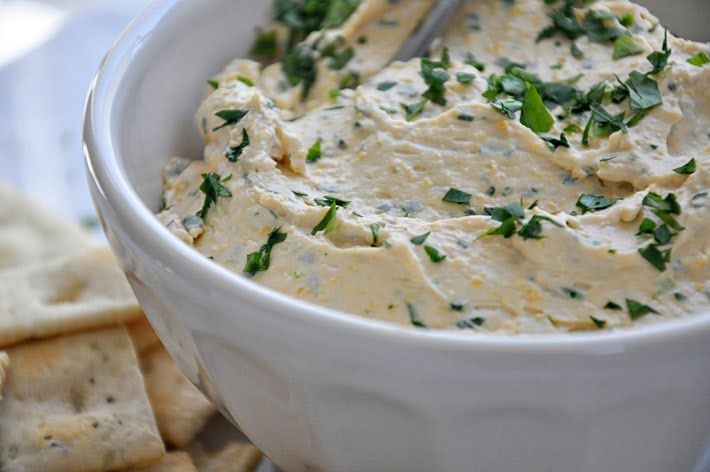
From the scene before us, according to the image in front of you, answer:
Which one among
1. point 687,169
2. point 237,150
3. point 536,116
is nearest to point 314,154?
point 237,150

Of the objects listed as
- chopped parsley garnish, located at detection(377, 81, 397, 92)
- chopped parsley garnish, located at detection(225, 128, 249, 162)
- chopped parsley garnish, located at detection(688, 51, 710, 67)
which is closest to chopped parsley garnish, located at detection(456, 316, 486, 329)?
chopped parsley garnish, located at detection(225, 128, 249, 162)

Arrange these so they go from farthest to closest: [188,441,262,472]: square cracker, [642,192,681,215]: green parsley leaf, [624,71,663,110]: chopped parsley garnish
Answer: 1. [188,441,262,472]: square cracker
2. [624,71,663,110]: chopped parsley garnish
3. [642,192,681,215]: green parsley leaf

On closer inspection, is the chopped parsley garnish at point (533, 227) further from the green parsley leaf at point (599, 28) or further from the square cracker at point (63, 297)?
the square cracker at point (63, 297)

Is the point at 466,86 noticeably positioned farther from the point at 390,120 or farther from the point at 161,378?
the point at 161,378

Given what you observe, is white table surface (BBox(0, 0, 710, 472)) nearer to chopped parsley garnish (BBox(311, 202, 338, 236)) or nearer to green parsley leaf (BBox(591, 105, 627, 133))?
chopped parsley garnish (BBox(311, 202, 338, 236))

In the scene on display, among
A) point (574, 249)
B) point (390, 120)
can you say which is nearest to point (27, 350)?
point (390, 120)

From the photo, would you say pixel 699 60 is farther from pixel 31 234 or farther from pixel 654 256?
pixel 31 234
